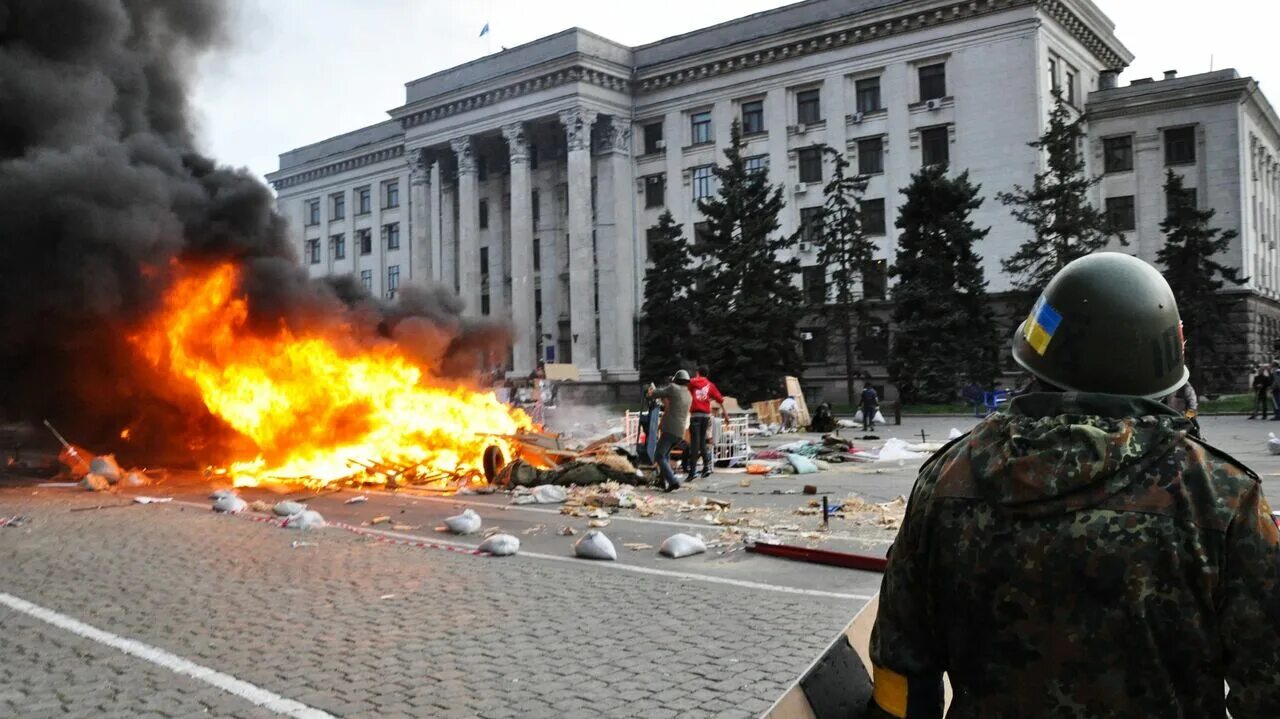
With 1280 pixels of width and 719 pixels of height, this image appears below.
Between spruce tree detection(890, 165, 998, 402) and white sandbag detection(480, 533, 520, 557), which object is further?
spruce tree detection(890, 165, 998, 402)

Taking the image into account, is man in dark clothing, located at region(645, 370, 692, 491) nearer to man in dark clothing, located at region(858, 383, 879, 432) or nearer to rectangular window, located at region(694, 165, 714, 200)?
man in dark clothing, located at region(858, 383, 879, 432)

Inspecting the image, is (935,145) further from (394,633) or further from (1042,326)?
(1042,326)

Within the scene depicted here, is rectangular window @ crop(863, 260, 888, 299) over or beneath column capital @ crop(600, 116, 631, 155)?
beneath

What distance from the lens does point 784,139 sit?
48094 millimetres

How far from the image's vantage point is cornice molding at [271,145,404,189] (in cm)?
6638

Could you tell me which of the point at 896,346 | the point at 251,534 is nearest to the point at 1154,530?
the point at 251,534

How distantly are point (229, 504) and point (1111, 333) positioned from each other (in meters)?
11.7

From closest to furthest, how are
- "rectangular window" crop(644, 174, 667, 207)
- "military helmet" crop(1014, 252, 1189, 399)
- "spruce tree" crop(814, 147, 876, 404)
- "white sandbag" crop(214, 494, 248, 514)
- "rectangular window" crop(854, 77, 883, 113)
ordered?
"military helmet" crop(1014, 252, 1189, 399), "white sandbag" crop(214, 494, 248, 514), "spruce tree" crop(814, 147, 876, 404), "rectangular window" crop(854, 77, 883, 113), "rectangular window" crop(644, 174, 667, 207)

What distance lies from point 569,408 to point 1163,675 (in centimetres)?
4371

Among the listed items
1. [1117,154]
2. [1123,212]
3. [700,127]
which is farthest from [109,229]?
[1117,154]

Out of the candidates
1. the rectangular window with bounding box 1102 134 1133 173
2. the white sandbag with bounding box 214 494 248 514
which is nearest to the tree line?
the rectangular window with bounding box 1102 134 1133 173

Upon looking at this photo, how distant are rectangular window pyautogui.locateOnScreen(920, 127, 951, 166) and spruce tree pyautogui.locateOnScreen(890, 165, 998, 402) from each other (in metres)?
7.71

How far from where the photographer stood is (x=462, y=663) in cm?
532

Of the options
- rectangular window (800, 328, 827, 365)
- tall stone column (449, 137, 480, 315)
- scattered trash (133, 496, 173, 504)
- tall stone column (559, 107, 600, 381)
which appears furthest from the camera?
tall stone column (449, 137, 480, 315)
